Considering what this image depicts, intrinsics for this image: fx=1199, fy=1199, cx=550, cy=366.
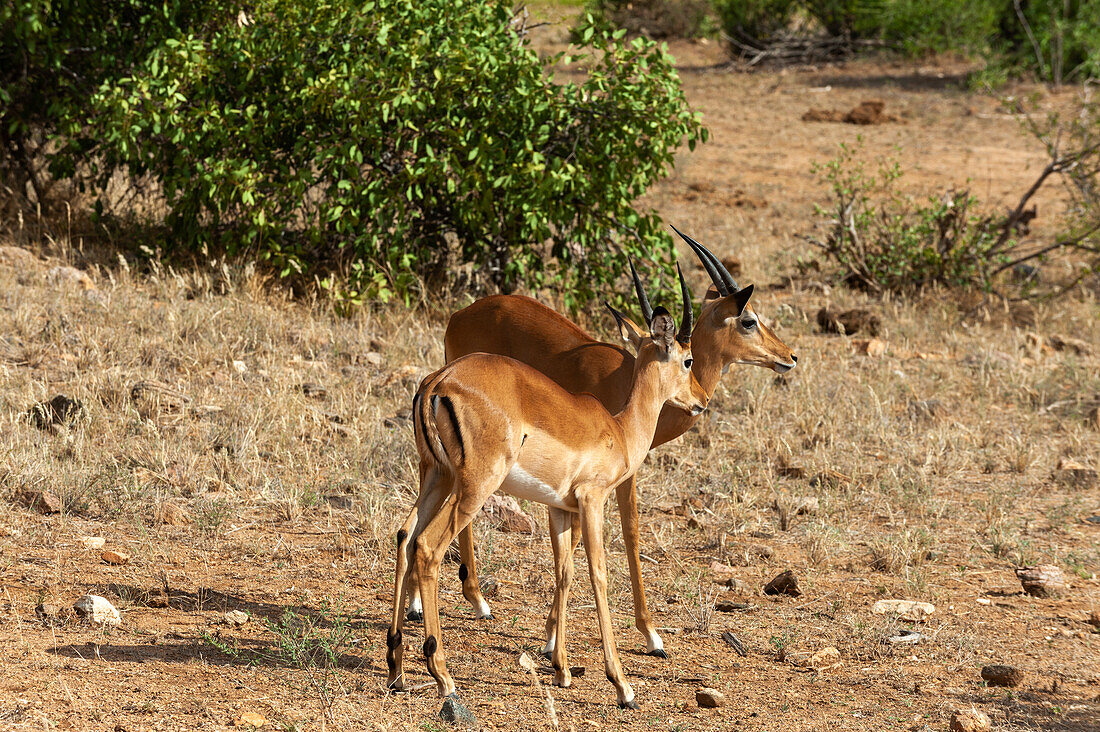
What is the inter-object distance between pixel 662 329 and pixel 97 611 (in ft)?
8.28

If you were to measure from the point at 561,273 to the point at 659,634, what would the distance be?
4331 mm

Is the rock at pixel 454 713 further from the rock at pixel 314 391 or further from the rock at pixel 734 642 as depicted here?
the rock at pixel 314 391

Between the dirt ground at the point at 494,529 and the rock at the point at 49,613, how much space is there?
0.4 inches

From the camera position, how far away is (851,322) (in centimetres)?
998

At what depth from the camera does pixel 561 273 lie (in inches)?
358

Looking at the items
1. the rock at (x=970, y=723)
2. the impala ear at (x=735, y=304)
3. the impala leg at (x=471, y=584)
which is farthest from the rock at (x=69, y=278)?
the rock at (x=970, y=723)

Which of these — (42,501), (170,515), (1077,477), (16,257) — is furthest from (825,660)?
(16,257)

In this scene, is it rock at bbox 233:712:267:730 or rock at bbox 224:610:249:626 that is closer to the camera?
rock at bbox 233:712:267:730

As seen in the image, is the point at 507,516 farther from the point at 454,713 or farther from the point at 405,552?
the point at 454,713

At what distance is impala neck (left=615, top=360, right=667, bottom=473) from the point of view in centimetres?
473

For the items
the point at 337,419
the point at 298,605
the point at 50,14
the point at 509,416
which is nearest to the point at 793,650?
the point at 509,416

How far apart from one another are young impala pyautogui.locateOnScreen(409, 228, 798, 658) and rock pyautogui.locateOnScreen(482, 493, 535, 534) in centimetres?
90

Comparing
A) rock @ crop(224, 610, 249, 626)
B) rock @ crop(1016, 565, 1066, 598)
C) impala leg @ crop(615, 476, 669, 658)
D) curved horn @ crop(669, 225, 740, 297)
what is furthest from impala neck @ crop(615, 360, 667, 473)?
rock @ crop(1016, 565, 1066, 598)

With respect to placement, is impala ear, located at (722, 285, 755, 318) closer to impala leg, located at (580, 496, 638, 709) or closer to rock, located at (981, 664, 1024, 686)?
impala leg, located at (580, 496, 638, 709)
